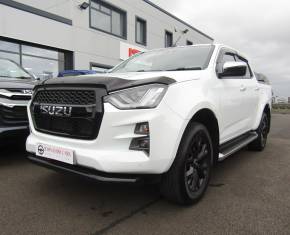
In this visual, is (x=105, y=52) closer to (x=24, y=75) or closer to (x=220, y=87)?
(x=24, y=75)

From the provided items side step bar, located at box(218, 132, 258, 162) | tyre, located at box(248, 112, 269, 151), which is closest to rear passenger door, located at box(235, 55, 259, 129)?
side step bar, located at box(218, 132, 258, 162)

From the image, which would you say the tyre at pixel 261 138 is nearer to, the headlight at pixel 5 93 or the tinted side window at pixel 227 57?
the tinted side window at pixel 227 57

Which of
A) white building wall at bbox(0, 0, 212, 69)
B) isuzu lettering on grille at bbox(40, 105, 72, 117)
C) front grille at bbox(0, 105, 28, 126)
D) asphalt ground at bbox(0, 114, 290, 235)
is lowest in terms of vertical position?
asphalt ground at bbox(0, 114, 290, 235)

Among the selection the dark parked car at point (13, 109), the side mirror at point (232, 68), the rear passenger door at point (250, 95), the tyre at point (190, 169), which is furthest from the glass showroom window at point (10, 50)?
the tyre at point (190, 169)

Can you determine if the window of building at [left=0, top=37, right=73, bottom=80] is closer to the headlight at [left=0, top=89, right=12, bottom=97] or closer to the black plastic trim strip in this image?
the black plastic trim strip

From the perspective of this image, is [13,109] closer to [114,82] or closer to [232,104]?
[114,82]

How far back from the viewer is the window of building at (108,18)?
48.5 feet

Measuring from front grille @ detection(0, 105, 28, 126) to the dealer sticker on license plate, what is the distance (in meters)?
1.26

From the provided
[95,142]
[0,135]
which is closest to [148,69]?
[95,142]

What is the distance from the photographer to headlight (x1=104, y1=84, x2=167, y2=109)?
7.38 ft

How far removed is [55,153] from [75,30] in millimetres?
12033

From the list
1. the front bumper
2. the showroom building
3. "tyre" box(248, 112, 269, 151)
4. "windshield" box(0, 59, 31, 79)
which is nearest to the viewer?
the front bumper

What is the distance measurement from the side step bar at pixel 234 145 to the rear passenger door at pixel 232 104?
0.25 feet

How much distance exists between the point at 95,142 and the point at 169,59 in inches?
67.4
